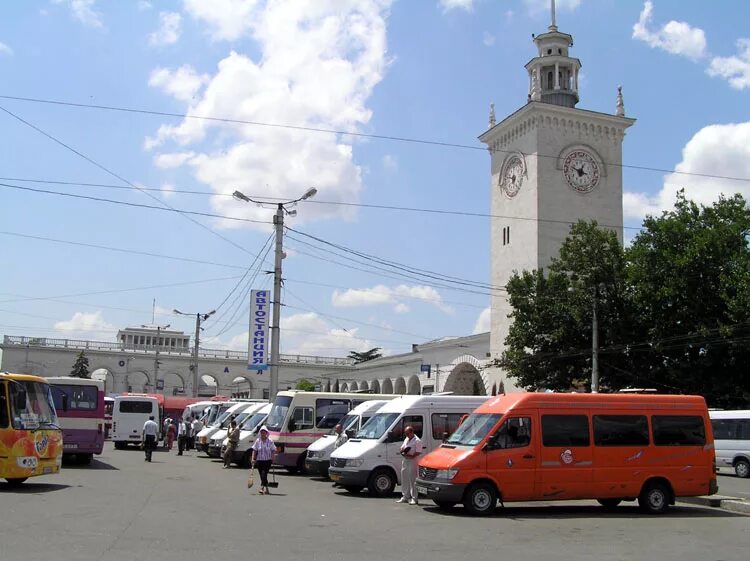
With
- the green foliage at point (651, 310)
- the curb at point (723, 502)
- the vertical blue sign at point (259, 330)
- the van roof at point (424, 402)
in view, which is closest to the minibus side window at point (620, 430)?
the curb at point (723, 502)

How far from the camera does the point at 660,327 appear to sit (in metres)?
39.1

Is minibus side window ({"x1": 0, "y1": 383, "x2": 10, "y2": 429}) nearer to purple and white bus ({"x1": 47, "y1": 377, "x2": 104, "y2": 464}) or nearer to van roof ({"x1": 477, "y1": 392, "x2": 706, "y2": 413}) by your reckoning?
purple and white bus ({"x1": 47, "y1": 377, "x2": 104, "y2": 464})

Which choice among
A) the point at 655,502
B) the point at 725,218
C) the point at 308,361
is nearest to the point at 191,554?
the point at 655,502

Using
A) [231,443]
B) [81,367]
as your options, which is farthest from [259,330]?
[81,367]

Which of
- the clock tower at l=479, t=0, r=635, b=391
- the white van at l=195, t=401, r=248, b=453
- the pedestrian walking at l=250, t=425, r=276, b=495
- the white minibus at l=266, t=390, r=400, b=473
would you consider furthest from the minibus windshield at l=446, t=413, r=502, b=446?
the clock tower at l=479, t=0, r=635, b=391

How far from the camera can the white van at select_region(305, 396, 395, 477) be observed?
837 inches

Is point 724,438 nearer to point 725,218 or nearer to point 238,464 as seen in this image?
point 725,218

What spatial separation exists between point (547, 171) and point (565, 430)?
40285mm

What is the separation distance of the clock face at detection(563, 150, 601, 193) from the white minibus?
33953 millimetres

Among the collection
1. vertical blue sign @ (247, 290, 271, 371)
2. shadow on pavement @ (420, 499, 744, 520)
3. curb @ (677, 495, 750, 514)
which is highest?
vertical blue sign @ (247, 290, 271, 371)

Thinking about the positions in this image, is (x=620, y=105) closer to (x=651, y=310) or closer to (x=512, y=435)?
(x=651, y=310)

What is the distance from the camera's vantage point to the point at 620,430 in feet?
50.9

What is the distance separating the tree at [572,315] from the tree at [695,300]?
4.61 ft

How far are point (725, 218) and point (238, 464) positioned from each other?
2747 centimetres
